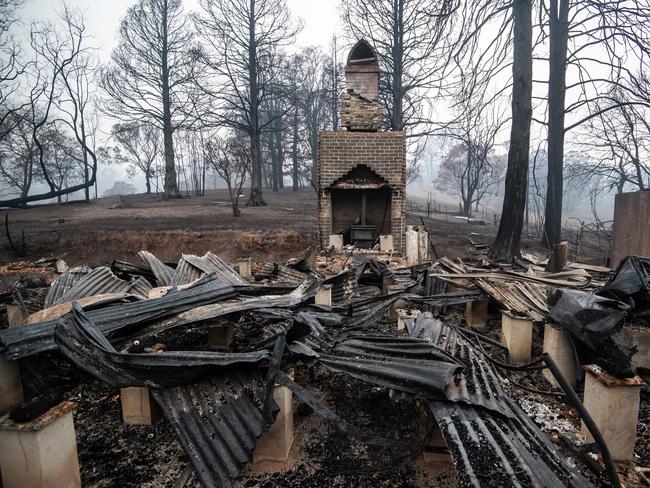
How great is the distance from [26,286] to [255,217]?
951 centimetres

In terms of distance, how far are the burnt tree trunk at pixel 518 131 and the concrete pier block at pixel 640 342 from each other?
5428 millimetres

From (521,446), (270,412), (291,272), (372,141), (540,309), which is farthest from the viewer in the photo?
(372,141)

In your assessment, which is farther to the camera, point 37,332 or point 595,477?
point 37,332

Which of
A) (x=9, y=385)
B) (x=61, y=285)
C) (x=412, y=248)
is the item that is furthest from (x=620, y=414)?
(x=412, y=248)

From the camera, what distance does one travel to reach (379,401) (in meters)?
3.16

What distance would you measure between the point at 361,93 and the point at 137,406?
997 cm

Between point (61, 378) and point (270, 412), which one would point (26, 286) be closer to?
point (61, 378)

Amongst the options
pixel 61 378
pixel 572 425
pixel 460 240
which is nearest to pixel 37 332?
pixel 61 378

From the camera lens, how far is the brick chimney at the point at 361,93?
10.3 metres

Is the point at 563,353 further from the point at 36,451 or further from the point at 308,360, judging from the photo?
the point at 36,451

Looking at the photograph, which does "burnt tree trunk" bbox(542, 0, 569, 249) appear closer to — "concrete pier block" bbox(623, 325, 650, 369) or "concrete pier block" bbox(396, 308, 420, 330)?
"concrete pier block" bbox(623, 325, 650, 369)

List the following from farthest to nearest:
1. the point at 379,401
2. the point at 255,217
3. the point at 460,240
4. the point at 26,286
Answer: the point at 255,217 → the point at 460,240 → the point at 26,286 → the point at 379,401

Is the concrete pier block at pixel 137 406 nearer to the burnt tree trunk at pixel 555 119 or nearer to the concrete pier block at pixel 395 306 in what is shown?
the concrete pier block at pixel 395 306

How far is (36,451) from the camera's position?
1844 mm
